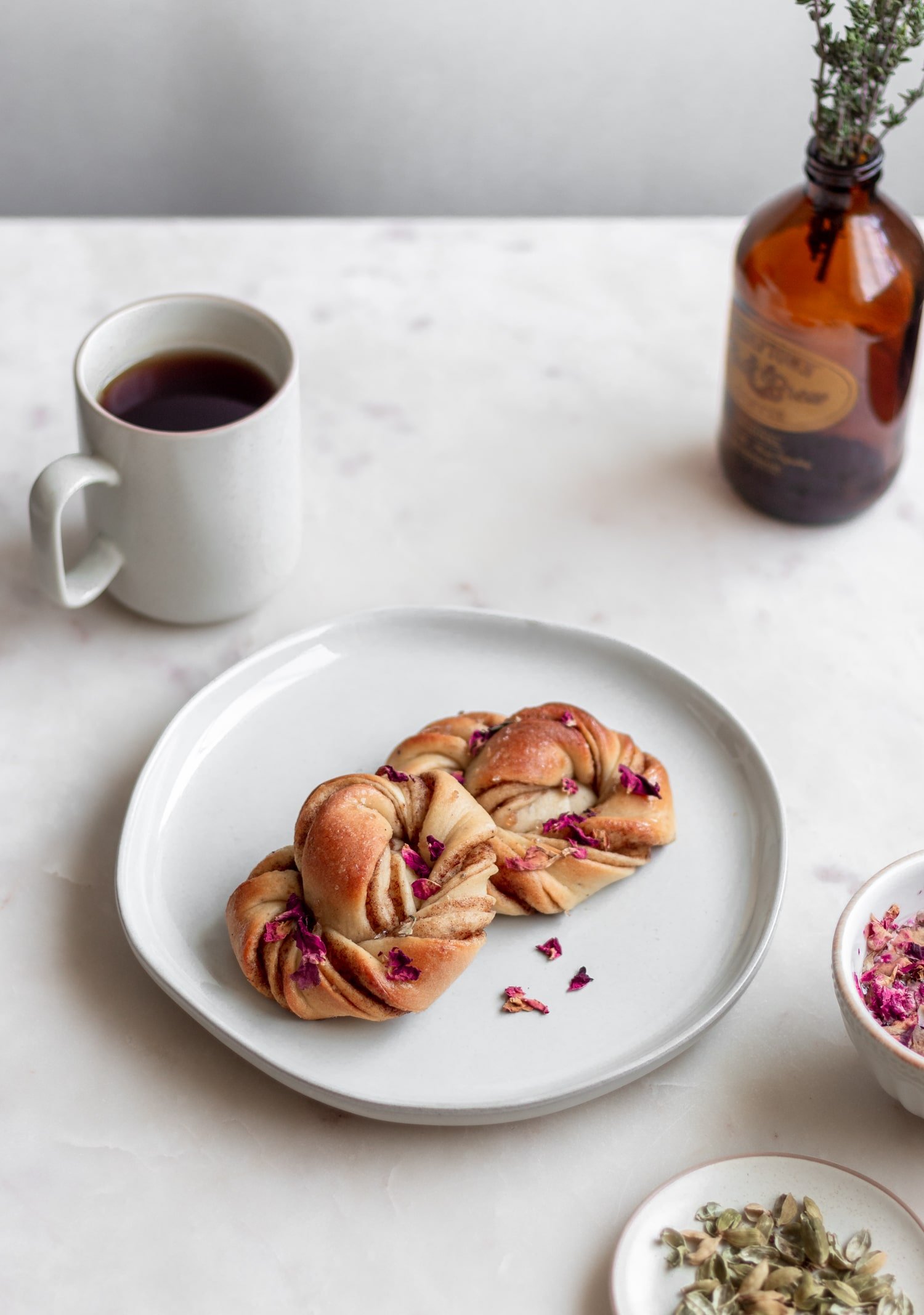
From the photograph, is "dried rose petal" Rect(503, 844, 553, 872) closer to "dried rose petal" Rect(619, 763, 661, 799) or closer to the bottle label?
"dried rose petal" Rect(619, 763, 661, 799)

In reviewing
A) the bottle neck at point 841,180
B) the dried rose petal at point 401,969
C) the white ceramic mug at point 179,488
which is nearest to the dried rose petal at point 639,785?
the dried rose petal at point 401,969

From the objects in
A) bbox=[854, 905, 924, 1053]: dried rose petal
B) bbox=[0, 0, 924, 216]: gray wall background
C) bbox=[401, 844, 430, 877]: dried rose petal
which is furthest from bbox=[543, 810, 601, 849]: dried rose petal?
bbox=[0, 0, 924, 216]: gray wall background

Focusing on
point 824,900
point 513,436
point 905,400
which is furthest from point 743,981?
point 513,436

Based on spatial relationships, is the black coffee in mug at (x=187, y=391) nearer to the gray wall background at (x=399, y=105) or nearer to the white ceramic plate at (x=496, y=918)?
the white ceramic plate at (x=496, y=918)

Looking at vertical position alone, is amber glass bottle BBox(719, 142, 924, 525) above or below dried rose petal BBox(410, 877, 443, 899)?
above

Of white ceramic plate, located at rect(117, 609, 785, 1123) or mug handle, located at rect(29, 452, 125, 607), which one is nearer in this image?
white ceramic plate, located at rect(117, 609, 785, 1123)
